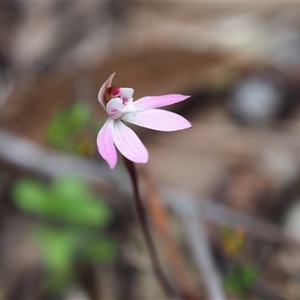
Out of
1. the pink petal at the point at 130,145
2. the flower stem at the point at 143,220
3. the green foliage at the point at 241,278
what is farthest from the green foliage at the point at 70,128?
the pink petal at the point at 130,145

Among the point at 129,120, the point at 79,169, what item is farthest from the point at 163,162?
the point at 129,120

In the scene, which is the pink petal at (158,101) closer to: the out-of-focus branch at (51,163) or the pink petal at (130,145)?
the pink petal at (130,145)

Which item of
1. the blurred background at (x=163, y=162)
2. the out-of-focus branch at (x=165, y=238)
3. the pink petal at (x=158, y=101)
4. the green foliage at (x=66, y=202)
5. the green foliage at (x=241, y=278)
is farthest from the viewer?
the green foliage at (x=66, y=202)

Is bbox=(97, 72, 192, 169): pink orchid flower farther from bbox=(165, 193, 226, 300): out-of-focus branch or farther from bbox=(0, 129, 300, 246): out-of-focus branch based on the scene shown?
bbox=(0, 129, 300, 246): out-of-focus branch

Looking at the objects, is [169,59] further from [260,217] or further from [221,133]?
[260,217]

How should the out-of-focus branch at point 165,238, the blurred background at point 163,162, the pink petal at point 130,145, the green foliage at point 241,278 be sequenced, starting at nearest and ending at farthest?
the pink petal at point 130,145, the green foliage at point 241,278, the out-of-focus branch at point 165,238, the blurred background at point 163,162

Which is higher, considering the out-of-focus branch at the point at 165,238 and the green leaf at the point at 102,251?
the out-of-focus branch at the point at 165,238

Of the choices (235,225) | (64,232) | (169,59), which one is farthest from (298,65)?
(64,232)
